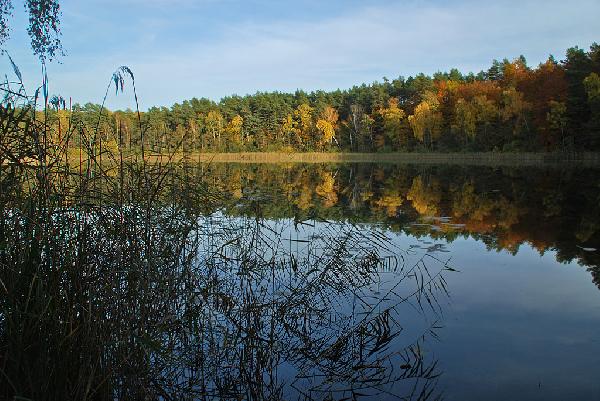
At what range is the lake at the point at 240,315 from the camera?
334 cm

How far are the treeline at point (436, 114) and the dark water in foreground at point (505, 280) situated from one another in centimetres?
1203

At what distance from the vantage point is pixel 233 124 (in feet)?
243

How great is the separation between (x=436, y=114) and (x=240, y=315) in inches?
2335

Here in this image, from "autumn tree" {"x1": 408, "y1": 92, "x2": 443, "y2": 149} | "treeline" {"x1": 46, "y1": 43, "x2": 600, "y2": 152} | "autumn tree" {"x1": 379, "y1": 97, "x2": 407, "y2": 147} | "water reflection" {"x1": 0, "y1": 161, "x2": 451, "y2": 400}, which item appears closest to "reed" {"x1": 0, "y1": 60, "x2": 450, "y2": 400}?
"water reflection" {"x1": 0, "y1": 161, "x2": 451, "y2": 400}

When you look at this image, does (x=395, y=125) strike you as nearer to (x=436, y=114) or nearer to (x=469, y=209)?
(x=436, y=114)

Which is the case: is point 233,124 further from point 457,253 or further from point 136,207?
point 136,207

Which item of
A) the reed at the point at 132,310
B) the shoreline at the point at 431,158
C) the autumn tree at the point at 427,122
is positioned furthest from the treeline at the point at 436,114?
the reed at the point at 132,310

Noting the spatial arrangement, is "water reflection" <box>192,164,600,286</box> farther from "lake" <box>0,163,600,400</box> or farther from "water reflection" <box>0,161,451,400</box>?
"water reflection" <box>0,161,451,400</box>

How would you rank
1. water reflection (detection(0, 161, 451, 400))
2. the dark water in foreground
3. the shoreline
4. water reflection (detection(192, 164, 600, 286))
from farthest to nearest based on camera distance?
the shoreline → water reflection (detection(192, 164, 600, 286)) → the dark water in foreground → water reflection (detection(0, 161, 451, 400))

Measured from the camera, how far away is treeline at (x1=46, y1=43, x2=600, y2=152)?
45906mm

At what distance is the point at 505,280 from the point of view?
325 inches

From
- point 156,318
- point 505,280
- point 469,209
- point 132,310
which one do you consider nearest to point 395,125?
point 469,209

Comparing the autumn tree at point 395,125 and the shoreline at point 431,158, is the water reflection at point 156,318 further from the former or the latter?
the autumn tree at point 395,125

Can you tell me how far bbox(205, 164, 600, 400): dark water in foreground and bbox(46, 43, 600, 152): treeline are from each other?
1203 centimetres
